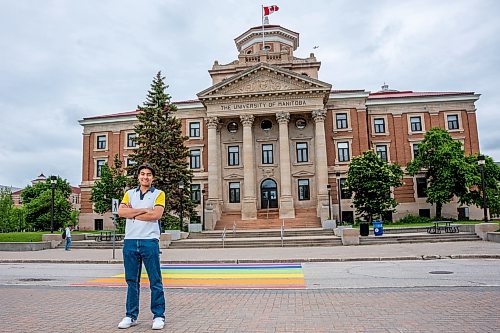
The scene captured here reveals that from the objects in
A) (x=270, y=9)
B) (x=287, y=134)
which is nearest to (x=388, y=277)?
(x=287, y=134)

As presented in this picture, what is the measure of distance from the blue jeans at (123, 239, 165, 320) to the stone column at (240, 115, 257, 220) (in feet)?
113

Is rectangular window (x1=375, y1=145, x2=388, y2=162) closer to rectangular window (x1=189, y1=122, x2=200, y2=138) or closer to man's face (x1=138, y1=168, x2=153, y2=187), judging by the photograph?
rectangular window (x1=189, y1=122, x2=200, y2=138)

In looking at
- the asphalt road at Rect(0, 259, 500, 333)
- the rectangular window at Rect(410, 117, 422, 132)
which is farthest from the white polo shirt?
the rectangular window at Rect(410, 117, 422, 132)

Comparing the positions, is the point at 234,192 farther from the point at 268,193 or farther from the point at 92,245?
the point at 92,245

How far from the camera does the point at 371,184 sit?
35.6 meters

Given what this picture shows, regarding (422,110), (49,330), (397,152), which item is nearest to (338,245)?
(49,330)

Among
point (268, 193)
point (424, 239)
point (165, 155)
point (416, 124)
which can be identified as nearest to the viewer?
point (424, 239)

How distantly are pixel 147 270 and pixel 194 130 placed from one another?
145 ft

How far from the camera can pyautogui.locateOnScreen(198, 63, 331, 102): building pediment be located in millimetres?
41719

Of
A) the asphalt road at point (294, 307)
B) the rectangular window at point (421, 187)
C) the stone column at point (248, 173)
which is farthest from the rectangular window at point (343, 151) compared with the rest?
the asphalt road at point (294, 307)

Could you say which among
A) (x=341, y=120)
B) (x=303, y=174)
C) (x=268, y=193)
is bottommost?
(x=268, y=193)

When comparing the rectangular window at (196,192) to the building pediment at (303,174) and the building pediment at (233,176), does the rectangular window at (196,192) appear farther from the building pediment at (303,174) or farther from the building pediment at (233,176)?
the building pediment at (303,174)

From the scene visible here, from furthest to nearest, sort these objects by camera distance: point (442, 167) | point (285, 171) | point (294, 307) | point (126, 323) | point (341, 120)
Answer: point (341, 120) < point (285, 171) < point (442, 167) < point (294, 307) < point (126, 323)

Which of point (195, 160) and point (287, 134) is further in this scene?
point (195, 160)
